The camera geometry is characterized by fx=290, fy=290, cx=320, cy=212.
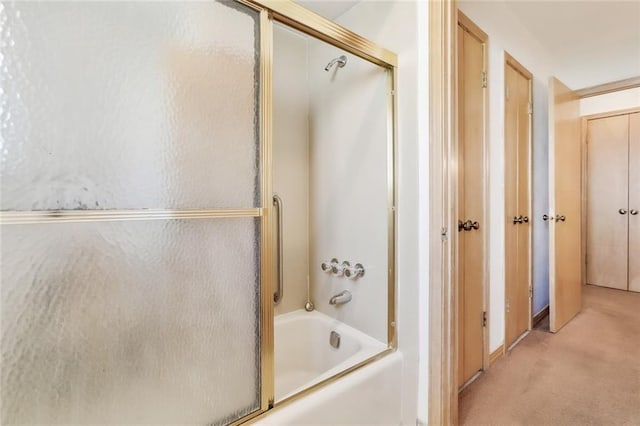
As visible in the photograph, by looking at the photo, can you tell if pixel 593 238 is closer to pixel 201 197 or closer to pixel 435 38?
pixel 435 38

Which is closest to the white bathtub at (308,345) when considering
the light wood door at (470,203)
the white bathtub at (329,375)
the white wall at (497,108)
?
the white bathtub at (329,375)

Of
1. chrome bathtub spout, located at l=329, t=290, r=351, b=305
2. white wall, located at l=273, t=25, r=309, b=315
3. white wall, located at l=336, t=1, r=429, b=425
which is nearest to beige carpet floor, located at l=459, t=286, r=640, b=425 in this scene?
white wall, located at l=336, t=1, r=429, b=425

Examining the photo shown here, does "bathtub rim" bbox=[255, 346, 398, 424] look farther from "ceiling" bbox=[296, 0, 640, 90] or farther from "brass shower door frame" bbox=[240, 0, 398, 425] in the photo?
"ceiling" bbox=[296, 0, 640, 90]

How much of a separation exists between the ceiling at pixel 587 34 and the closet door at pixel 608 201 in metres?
0.66

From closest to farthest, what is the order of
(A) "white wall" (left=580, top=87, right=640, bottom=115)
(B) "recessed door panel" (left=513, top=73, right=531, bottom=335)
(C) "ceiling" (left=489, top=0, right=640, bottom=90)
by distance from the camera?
(C) "ceiling" (left=489, top=0, right=640, bottom=90), (B) "recessed door panel" (left=513, top=73, right=531, bottom=335), (A) "white wall" (left=580, top=87, right=640, bottom=115)

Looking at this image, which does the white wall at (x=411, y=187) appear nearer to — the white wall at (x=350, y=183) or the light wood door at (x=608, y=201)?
the white wall at (x=350, y=183)

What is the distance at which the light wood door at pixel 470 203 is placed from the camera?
5.76ft

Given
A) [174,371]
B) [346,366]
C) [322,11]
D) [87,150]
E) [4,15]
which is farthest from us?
[322,11]

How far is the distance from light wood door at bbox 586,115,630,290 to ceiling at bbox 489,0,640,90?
67cm

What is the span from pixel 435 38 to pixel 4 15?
1.49 metres

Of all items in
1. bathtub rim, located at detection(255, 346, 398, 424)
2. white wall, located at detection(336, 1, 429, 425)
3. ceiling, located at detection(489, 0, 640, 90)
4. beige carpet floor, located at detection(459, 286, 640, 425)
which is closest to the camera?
bathtub rim, located at detection(255, 346, 398, 424)

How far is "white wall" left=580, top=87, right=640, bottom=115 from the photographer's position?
3.31 meters

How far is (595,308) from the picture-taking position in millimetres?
2975

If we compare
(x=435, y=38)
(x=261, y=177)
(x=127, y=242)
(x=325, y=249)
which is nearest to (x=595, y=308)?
(x=325, y=249)
